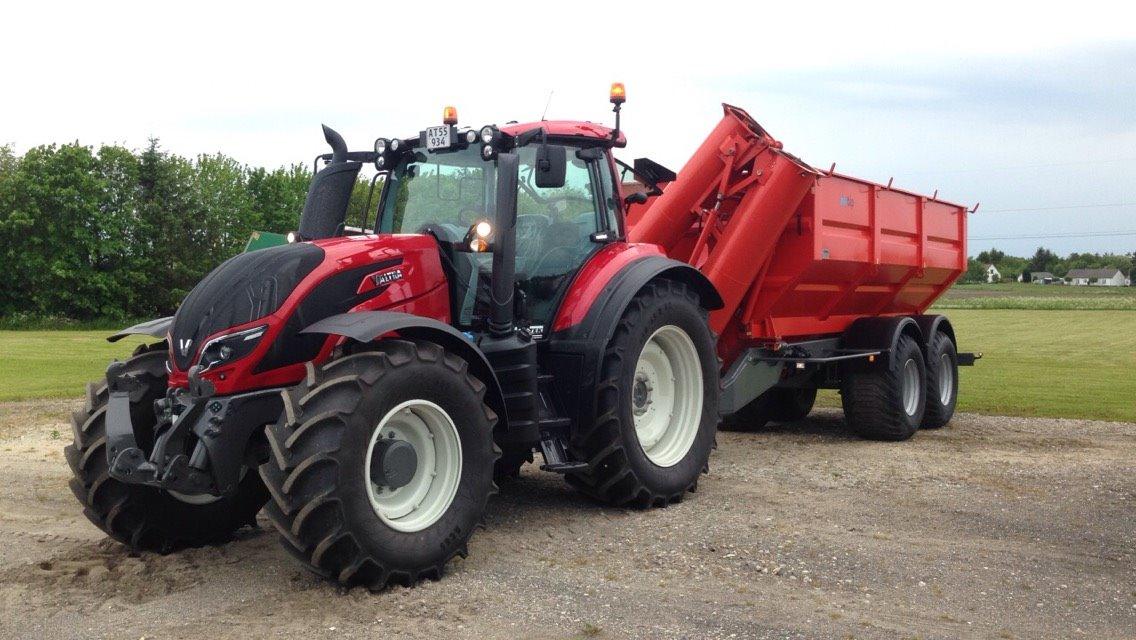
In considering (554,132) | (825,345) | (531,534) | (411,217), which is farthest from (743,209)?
(531,534)

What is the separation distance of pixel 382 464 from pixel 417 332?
757 mm

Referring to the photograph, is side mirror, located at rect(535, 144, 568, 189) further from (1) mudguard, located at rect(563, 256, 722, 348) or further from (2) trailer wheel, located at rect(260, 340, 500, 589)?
(2) trailer wheel, located at rect(260, 340, 500, 589)

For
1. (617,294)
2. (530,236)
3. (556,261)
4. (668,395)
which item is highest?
(530,236)

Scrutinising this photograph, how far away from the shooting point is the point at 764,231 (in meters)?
9.38

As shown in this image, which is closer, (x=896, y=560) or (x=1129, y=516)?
(x=896, y=560)

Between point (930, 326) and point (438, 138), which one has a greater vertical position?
point (438, 138)

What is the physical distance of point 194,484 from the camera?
506 cm

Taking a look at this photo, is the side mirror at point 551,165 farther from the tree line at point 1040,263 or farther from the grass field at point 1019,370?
the tree line at point 1040,263

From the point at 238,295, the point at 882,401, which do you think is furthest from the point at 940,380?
the point at 238,295

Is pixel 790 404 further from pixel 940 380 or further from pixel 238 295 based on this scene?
pixel 238 295

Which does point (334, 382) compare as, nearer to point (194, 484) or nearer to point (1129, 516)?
point (194, 484)

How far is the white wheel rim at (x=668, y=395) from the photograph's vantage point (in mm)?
7426

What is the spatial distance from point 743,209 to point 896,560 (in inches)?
171

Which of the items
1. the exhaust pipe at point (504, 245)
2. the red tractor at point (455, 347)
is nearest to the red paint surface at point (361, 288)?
the red tractor at point (455, 347)
